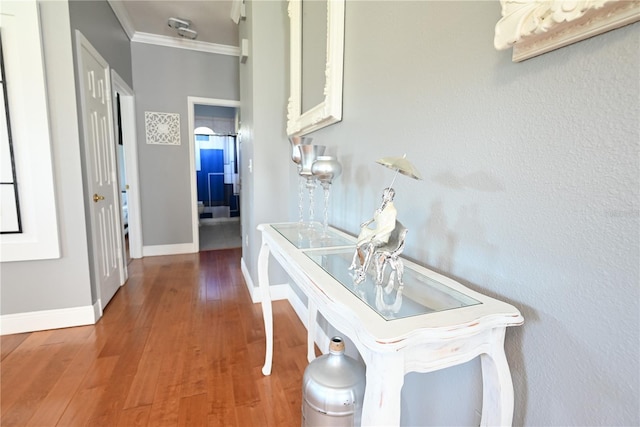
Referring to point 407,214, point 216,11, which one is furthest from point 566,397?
point 216,11

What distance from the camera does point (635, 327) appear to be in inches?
18.5

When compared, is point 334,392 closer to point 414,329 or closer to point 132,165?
point 414,329

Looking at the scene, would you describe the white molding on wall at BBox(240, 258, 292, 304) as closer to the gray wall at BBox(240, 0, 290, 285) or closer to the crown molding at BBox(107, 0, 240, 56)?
the gray wall at BBox(240, 0, 290, 285)

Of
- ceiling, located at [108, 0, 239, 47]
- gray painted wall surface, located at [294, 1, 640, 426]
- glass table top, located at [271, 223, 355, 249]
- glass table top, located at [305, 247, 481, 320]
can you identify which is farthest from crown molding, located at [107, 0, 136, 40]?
glass table top, located at [305, 247, 481, 320]

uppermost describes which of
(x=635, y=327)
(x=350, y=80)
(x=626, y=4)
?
(x=350, y=80)

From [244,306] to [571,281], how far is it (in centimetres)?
221

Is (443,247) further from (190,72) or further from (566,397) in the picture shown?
(190,72)

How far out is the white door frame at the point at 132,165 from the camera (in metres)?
3.38

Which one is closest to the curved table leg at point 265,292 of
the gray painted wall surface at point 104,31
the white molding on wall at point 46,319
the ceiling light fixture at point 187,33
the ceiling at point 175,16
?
the white molding on wall at point 46,319

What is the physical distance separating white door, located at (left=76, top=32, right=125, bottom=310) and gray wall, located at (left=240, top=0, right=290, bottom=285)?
113 centimetres

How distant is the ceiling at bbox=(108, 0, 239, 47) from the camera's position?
2.81m

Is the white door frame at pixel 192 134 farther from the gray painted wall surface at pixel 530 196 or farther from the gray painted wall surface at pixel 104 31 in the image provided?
the gray painted wall surface at pixel 530 196

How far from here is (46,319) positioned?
2016mm

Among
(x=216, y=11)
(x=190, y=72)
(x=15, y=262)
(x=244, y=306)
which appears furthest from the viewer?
(x=190, y=72)
